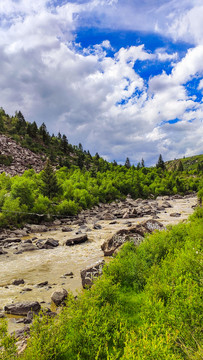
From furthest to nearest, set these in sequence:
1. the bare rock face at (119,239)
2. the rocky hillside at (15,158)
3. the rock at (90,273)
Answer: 1. the rocky hillside at (15,158)
2. the bare rock face at (119,239)
3. the rock at (90,273)

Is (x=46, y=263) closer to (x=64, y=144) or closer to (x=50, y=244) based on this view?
(x=50, y=244)

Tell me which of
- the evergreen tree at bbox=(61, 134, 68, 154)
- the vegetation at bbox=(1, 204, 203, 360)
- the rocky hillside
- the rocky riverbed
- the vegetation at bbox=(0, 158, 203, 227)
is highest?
the evergreen tree at bbox=(61, 134, 68, 154)

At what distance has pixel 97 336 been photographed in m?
6.18

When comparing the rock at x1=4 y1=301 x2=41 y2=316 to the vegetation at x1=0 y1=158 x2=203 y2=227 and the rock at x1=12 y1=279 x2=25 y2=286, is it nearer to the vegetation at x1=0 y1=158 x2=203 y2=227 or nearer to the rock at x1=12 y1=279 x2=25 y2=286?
the rock at x1=12 y1=279 x2=25 y2=286

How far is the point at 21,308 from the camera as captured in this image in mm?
11883

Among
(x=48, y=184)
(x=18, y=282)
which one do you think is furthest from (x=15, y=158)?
(x=18, y=282)

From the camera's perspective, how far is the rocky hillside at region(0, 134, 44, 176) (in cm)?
8794

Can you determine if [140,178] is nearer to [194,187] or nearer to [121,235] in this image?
[194,187]

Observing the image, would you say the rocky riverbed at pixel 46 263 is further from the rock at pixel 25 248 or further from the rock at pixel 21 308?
the rock at pixel 21 308

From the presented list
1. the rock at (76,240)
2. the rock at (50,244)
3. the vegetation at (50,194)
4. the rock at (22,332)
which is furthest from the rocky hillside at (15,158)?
the rock at (22,332)

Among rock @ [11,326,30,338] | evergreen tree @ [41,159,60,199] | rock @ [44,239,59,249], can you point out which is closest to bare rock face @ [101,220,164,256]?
rock @ [44,239,59,249]

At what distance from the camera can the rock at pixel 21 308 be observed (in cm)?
1180

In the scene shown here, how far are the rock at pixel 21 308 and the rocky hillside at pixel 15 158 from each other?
78.9 metres

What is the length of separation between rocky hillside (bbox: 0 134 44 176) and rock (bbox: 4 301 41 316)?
3105 inches
